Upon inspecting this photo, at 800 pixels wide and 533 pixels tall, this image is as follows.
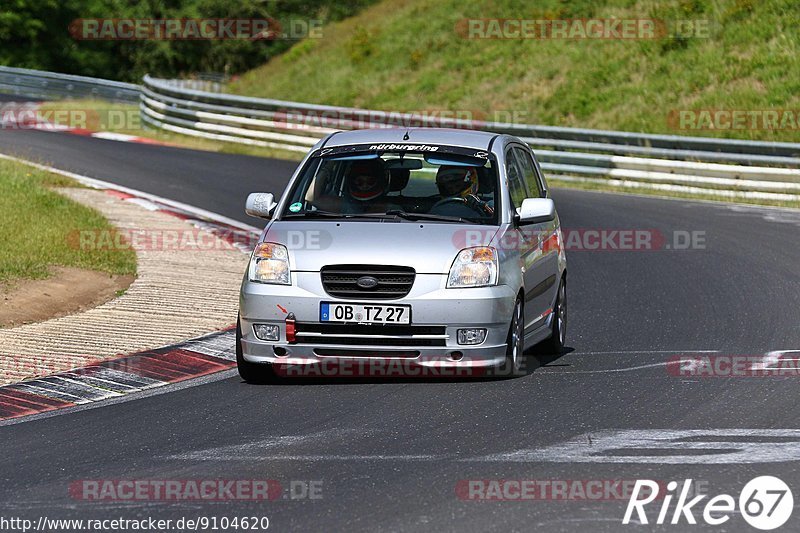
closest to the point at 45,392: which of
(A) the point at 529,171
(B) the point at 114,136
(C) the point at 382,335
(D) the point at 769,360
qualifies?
(C) the point at 382,335

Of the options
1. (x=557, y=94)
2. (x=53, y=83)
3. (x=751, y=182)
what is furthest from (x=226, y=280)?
(x=53, y=83)

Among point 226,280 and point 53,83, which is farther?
point 53,83

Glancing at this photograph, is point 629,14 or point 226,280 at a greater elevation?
point 629,14

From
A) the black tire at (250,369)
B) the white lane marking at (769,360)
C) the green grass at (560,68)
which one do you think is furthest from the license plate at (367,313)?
the green grass at (560,68)

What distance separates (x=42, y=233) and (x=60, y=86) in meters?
27.6

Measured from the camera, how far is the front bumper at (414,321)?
9008mm

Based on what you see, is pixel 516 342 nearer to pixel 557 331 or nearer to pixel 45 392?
pixel 557 331

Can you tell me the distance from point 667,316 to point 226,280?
14.6 ft

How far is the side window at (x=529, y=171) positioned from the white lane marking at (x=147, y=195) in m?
7.02

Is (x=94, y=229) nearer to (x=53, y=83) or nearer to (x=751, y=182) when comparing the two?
(x=751, y=182)

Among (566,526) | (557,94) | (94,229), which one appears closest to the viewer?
(566,526)

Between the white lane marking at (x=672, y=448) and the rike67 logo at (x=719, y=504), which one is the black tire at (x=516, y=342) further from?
the rike67 logo at (x=719, y=504)

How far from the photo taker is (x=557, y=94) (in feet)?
116

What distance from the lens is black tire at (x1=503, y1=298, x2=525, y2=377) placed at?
30.5 ft
